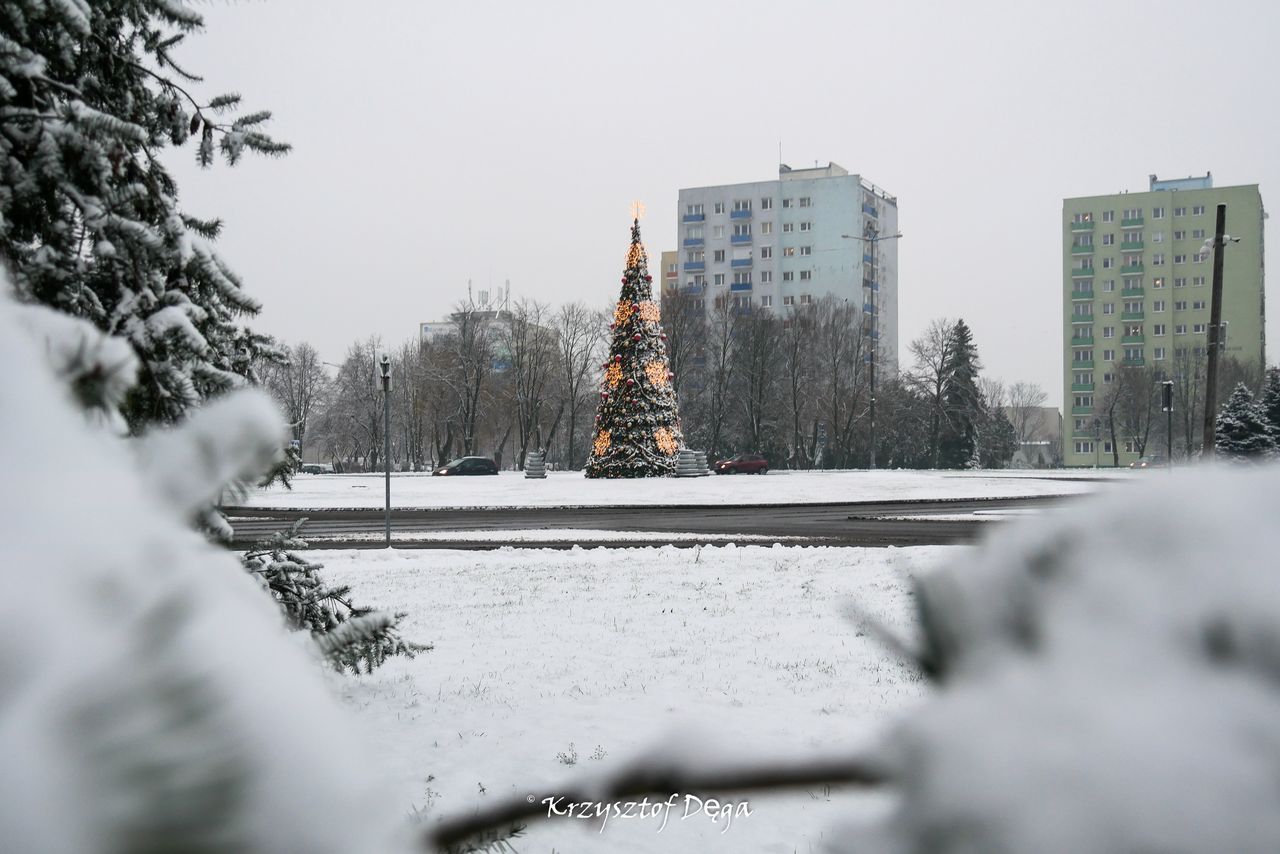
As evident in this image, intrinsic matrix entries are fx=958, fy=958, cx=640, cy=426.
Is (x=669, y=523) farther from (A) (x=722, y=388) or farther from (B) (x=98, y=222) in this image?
(A) (x=722, y=388)

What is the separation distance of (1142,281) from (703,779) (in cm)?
9157

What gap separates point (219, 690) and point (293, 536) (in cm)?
390

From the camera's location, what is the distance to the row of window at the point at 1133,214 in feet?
264

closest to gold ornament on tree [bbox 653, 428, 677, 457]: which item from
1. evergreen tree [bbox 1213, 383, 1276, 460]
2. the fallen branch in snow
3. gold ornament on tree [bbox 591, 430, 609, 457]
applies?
gold ornament on tree [bbox 591, 430, 609, 457]

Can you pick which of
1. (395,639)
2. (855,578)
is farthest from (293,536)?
(855,578)

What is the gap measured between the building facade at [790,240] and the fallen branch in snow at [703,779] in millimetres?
80978

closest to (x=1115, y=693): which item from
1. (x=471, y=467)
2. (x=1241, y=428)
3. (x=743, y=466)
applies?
(x=1241, y=428)

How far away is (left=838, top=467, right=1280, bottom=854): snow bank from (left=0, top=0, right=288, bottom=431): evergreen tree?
3.77 feet

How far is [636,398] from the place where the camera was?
3500 centimetres

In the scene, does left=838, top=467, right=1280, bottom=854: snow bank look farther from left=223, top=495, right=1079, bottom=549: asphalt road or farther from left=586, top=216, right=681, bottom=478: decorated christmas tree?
left=586, top=216, right=681, bottom=478: decorated christmas tree

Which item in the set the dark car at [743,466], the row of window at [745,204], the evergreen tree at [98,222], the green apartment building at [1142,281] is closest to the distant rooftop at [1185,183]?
the green apartment building at [1142,281]

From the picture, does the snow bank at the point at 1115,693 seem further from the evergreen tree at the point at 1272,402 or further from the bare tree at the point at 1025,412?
the bare tree at the point at 1025,412

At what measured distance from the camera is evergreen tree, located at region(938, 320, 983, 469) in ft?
179

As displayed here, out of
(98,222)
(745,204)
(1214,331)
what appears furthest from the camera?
(745,204)
